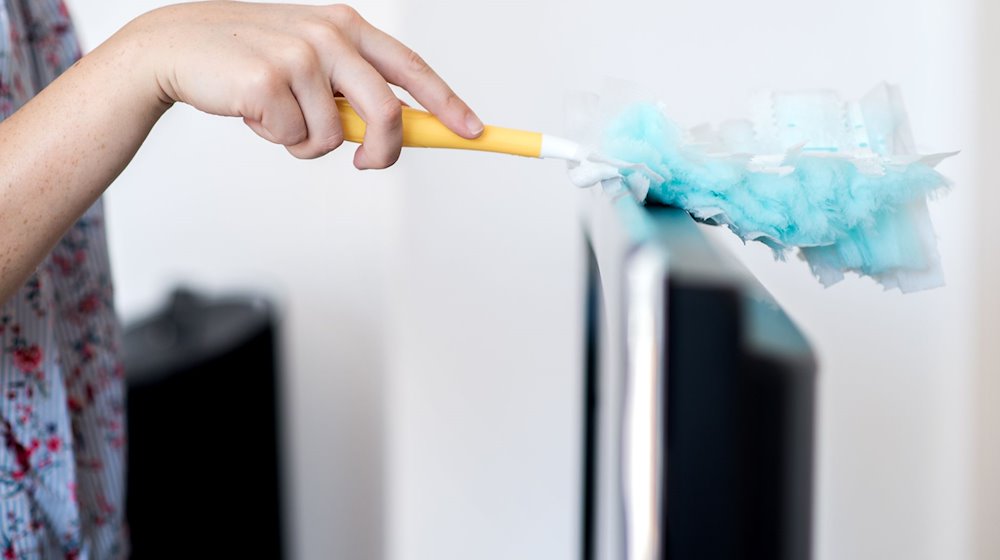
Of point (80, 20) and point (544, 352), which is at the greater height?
point (80, 20)

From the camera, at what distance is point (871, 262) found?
56 cm

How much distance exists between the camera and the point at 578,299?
3.61 feet

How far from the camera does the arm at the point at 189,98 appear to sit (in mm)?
514

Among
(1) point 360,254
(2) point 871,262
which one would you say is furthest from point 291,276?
(2) point 871,262

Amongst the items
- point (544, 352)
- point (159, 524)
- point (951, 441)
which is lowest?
point (159, 524)

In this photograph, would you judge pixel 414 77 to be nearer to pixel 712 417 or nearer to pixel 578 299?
pixel 712 417

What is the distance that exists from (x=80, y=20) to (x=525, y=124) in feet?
2.88

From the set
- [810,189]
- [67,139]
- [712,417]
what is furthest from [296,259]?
[712,417]

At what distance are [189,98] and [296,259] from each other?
107 cm

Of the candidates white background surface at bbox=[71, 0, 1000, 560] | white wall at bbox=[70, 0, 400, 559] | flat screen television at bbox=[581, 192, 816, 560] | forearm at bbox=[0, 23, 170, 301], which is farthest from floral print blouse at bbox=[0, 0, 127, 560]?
white wall at bbox=[70, 0, 400, 559]

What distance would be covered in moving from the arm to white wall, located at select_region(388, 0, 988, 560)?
1.69ft

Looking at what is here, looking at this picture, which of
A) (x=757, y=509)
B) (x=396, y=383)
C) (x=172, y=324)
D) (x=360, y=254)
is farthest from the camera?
(x=360, y=254)

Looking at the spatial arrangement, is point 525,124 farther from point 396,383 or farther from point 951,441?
point 951,441

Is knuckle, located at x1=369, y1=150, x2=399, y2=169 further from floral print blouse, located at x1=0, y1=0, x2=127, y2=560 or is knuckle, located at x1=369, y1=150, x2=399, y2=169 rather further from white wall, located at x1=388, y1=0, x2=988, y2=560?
white wall, located at x1=388, y1=0, x2=988, y2=560
